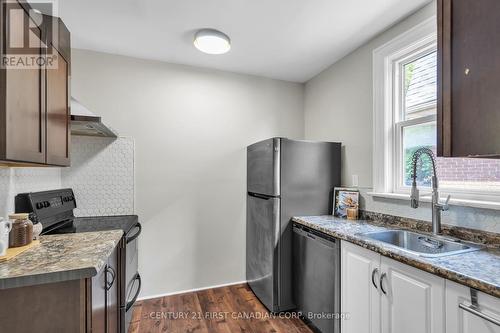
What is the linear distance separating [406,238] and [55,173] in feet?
9.68

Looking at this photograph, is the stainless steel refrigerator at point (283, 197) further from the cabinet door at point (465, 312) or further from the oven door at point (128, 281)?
the cabinet door at point (465, 312)

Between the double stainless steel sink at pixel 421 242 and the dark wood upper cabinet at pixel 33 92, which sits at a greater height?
the dark wood upper cabinet at pixel 33 92

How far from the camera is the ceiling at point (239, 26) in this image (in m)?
→ 1.73

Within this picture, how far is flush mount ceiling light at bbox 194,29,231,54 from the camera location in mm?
2037

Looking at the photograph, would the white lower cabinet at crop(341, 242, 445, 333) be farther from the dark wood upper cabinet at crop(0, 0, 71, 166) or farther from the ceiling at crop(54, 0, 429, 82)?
the dark wood upper cabinet at crop(0, 0, 71, 166)

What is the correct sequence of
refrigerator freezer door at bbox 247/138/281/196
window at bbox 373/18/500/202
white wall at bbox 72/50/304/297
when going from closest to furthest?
window at bbox 373/18/500/202 → refrigerator freezer door at bbox 247/138/281/196 → white wall at bbox 72/50/304/297

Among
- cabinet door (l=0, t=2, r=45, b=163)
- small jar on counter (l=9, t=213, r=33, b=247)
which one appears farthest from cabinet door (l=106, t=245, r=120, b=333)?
cabinet door (l=0, t=2, r=45, b=163)

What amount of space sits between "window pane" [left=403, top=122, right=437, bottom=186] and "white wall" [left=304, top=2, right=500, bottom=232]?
0.23 metres

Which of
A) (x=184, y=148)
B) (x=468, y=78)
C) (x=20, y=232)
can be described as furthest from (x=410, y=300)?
(x=184, y=148)

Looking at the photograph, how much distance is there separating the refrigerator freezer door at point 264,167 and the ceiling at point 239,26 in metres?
0.94

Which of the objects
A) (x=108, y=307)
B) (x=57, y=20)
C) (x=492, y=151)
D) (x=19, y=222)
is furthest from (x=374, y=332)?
(x=57, y=20)

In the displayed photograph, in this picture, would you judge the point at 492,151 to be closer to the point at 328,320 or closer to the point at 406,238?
the point at 406,238

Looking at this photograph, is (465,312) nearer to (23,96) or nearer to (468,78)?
(468,78)

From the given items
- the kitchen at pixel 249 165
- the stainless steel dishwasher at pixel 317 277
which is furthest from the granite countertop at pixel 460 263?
the stainless steel dishwasher at pixel 317 277
